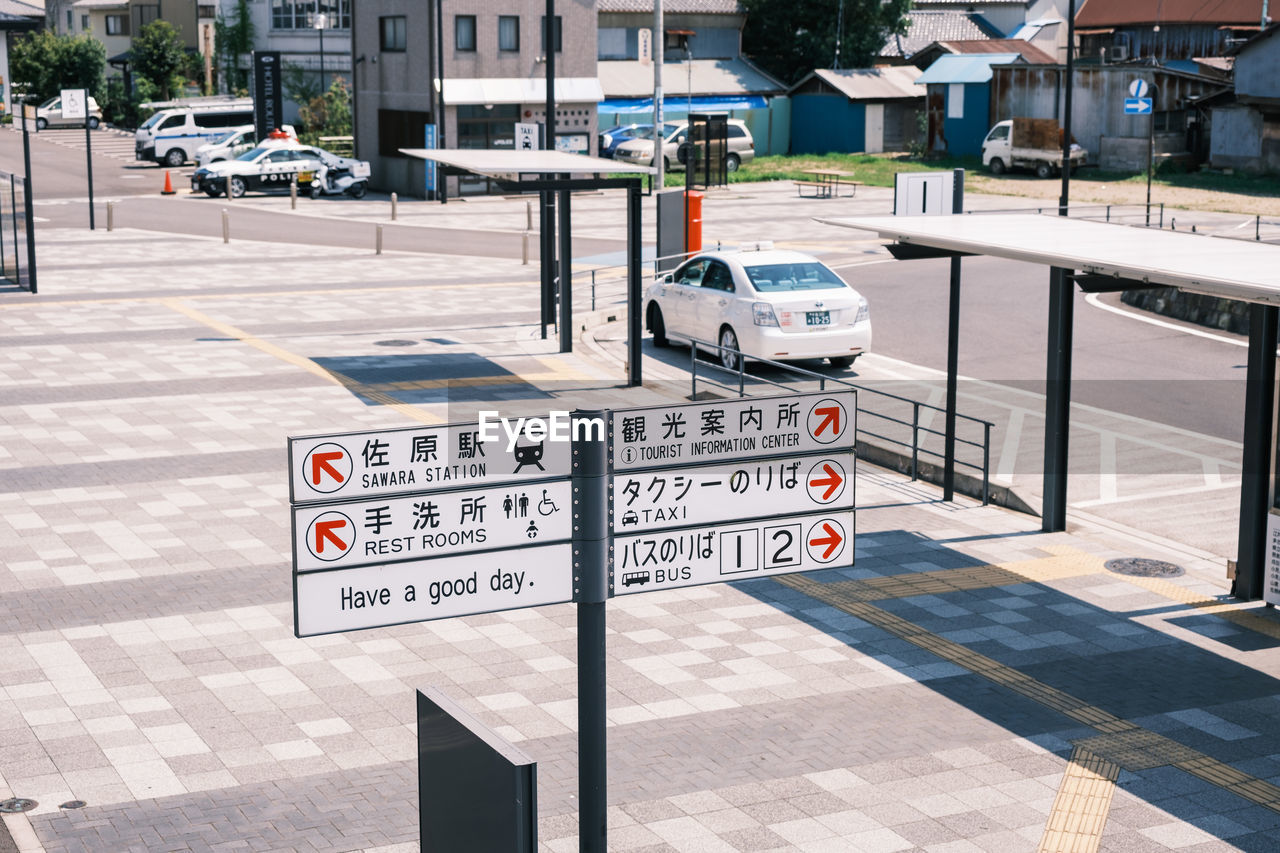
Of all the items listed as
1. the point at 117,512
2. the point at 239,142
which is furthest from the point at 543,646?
the point at 239,142

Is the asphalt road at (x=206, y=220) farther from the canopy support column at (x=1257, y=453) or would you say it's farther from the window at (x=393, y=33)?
the canopy support column at (x=1257, y=453)

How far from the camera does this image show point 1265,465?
11.5 meters

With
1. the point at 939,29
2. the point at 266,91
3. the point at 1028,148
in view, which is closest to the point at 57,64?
the point at 266,91

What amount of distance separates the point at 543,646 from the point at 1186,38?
190 ft

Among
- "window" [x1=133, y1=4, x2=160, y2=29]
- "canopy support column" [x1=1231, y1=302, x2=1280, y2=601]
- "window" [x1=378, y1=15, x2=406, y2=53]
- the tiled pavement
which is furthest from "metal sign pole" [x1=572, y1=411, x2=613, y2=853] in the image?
"window" [x1=133, y1=4, x2=160, y2=29]

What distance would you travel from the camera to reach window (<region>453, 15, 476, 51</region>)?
46500 mm

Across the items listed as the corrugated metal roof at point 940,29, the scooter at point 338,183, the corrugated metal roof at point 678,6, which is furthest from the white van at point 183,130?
the corrugated metal roof at point 940,29

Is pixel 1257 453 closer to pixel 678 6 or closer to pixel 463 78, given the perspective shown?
pixel 463 78

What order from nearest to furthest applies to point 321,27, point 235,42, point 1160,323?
point 1160,323
point 321,27
point 235,42

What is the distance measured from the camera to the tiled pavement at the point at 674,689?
26.9 ft

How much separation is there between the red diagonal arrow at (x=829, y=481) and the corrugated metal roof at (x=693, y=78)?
58.8 m

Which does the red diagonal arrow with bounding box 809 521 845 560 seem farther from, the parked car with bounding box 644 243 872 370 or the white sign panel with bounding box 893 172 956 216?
the parked car with bounding box 644 243 872 370

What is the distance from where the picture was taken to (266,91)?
53.8 meters

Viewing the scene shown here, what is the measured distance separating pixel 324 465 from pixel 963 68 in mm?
60414
